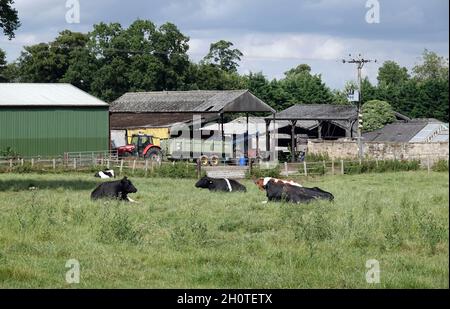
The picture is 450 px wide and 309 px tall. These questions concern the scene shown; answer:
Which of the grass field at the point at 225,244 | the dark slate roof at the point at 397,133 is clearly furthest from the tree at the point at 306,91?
Answer: the grass field at the point at 225,244

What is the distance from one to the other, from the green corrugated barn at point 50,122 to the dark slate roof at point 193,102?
21.9 feet

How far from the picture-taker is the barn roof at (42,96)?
4278 cm

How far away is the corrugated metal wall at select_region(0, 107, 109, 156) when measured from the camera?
41844 mm

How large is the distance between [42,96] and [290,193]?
2925 centimetres

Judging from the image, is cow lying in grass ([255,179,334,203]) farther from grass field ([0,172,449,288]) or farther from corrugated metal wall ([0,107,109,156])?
corrugated metal wall ([0,107,109,156])

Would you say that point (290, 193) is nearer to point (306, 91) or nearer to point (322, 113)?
point (322, 113)

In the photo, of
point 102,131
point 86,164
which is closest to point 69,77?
point 102,131

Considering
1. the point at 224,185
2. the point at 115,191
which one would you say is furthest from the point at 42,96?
the point at 115,191

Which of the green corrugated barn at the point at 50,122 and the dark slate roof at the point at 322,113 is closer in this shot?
the green corrugated barn at the point at 50,122

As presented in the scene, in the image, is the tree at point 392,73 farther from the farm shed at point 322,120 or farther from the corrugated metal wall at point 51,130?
the corrugated metal wall at point 51,130

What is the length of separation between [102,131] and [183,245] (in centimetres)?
3413

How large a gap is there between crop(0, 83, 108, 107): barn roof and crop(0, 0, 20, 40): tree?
14445mm

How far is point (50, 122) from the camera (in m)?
42.8

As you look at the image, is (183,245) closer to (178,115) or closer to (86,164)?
(86,164)
